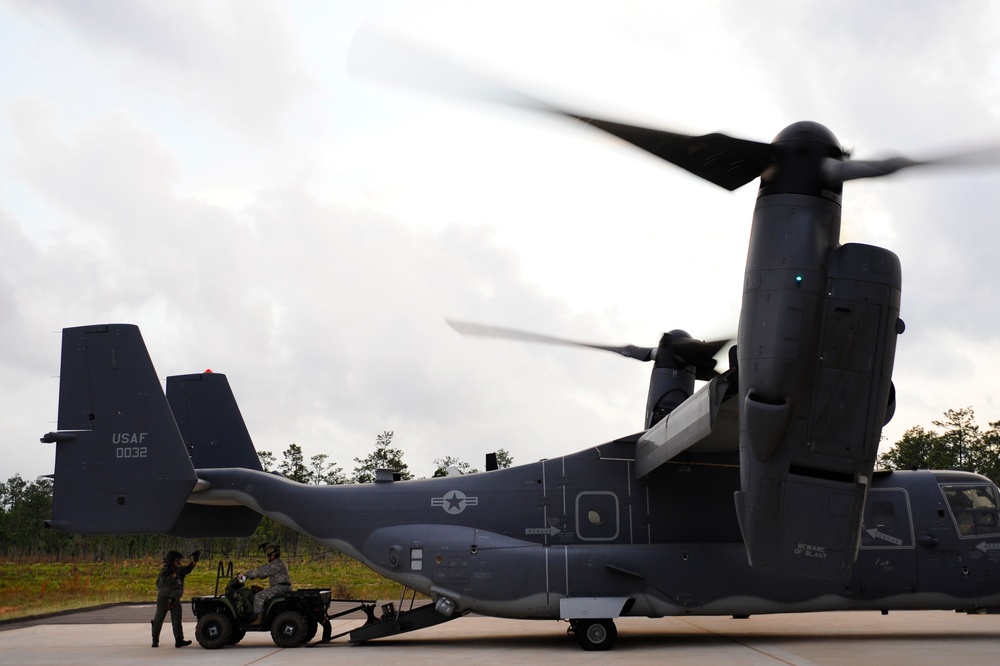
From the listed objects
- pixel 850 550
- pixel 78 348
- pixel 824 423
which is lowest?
pixel 850 550

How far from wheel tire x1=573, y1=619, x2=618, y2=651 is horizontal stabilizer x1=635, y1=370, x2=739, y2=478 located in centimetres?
254

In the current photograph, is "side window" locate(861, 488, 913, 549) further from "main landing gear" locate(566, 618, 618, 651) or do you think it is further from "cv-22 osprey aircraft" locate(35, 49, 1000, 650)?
"main landing gear" locate(566, 618, 618, 651)

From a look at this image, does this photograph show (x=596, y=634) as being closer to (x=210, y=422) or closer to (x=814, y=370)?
(x=814, y=370)

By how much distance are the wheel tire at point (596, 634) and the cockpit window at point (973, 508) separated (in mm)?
6002

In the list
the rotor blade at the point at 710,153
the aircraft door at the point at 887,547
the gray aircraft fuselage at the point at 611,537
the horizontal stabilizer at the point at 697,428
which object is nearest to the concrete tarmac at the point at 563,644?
the gray aircraft fuselage at the point at 611,537

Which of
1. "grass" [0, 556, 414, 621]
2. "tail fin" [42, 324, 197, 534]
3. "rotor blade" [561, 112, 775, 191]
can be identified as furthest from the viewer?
"grass" [0, 556, 414, 621]

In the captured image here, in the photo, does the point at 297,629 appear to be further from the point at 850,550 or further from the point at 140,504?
the point at 850,550

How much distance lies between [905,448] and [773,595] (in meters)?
53.9

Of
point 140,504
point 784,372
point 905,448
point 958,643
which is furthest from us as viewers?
point 905,448

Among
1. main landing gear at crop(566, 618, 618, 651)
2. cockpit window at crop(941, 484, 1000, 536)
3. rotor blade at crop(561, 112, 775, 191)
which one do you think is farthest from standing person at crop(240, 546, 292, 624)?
cockpit window at crop(941, 484, 1000, 536)

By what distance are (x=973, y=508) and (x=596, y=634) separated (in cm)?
664

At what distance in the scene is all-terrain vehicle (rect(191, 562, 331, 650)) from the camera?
1466 cm

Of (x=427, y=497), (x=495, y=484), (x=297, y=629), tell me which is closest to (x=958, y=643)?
(x=495, y=484)

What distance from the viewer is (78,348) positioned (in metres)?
15.3
